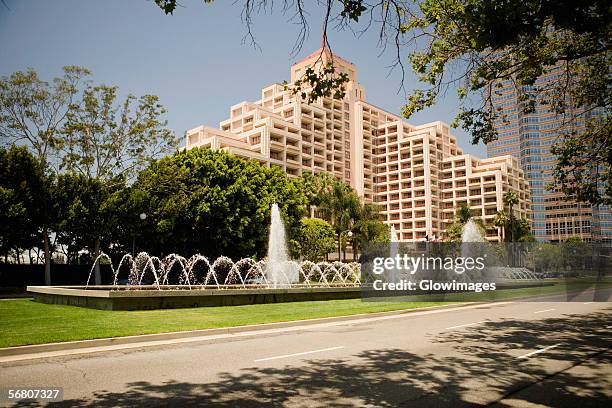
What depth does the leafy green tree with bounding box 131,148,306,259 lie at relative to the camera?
36.0 meters

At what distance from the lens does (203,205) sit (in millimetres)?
36000

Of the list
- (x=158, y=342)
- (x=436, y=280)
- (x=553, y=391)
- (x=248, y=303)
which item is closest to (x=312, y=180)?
(x=436, y=280)

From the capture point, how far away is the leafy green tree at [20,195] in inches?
1110

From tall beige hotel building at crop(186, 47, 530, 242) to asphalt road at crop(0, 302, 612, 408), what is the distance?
81.3m

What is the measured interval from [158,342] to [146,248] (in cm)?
2971

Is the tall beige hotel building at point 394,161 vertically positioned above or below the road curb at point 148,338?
above

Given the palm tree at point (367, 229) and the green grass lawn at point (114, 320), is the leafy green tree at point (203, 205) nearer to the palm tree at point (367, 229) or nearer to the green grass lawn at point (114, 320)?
the green grass lawn at point (114, 320)

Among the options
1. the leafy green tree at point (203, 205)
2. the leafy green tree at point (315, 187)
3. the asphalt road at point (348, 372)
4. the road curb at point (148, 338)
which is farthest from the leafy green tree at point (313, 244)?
the asphalt road at point (348, 372)

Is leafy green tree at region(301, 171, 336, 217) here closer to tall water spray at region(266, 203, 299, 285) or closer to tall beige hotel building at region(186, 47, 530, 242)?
tall beige hotel building at region(186, 47, 530, 242)

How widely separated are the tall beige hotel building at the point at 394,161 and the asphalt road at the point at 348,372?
81275 millimetres

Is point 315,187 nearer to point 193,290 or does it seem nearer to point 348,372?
point 193,290

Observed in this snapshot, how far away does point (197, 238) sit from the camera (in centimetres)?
3869

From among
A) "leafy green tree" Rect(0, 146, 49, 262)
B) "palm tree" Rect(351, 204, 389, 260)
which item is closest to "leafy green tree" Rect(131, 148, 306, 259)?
"leafy green tree" Rect(0, 146, 49, 262)

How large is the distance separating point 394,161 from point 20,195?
9431 cm
